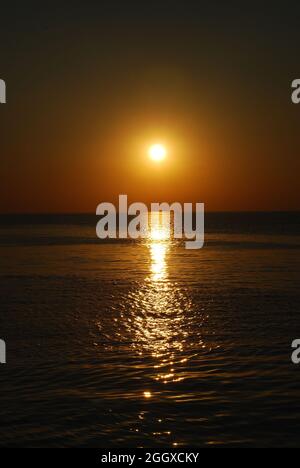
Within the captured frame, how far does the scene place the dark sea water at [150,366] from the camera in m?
11.3

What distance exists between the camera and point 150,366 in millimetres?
15508

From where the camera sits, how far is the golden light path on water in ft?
50.3

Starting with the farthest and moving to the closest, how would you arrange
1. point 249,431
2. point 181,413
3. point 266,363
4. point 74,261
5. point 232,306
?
point 74,261 → point 232,306 → point 266,363 → point 181,413 → point 249,431

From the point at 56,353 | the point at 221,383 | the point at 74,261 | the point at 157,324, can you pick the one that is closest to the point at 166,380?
the point at 221,383

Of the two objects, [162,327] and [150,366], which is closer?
[150,366]

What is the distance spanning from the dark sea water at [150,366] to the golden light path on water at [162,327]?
5cm

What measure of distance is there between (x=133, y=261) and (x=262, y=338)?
33.3 m

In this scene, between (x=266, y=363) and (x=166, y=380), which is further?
(x=266, y=363)

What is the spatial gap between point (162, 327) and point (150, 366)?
207 inches

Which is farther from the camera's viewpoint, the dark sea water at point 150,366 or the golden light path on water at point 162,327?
the golden light path on water at point 162,327

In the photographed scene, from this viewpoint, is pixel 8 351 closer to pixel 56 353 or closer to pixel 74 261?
pixel 56 353

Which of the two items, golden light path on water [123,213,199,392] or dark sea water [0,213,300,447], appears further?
golden light path on water [123,213,199,392]

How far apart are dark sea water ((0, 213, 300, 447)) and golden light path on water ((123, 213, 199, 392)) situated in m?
0.05

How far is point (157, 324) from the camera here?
21359 millimetres
